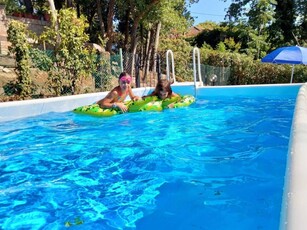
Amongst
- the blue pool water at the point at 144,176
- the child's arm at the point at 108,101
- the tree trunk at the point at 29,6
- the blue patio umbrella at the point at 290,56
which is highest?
the tree trunk at the point at 29,6

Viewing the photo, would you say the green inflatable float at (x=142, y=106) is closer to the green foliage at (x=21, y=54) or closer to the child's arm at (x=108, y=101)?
the child's arm at (x=108, y=101)

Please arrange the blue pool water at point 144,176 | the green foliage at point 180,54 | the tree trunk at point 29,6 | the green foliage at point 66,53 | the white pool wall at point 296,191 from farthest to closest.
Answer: the tree trunk at point 29,6 < the green foliage at point 180,54 < the green foliage at point 66,53 < the blue pool water at point 144,176 < the white pool wall at point 296,191

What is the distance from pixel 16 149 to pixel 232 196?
3.32 metres

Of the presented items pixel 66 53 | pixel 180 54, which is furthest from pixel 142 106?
pixel 180 54

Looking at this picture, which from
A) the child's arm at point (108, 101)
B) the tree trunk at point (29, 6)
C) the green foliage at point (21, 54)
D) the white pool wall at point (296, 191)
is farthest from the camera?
the tree trunk at point (29, 6)

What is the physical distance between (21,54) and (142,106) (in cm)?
413

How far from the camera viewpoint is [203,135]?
5.48 m

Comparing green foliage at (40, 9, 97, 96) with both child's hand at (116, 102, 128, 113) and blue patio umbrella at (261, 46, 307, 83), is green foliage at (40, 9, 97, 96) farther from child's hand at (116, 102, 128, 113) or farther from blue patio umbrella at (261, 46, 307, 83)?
blue patio umbrella at (261, 46, 307, 83)

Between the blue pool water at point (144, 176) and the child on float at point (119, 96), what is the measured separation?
56.9 inches

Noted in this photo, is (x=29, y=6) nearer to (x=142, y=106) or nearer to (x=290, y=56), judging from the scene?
(x=290, y=56)

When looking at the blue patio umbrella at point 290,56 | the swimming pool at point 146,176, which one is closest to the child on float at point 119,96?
the swimming pool at point 146,176

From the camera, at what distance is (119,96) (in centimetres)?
820

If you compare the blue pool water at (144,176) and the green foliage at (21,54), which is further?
the green foliage at (21,54)

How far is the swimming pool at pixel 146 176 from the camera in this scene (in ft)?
8.80
